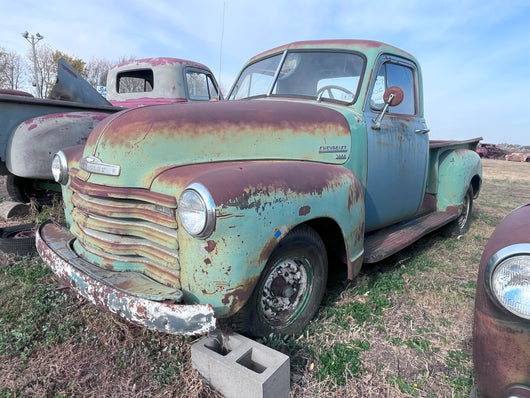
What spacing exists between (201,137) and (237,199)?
0.59 m

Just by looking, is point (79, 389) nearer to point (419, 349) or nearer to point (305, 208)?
point (305, 208)

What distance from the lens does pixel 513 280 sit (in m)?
1.31

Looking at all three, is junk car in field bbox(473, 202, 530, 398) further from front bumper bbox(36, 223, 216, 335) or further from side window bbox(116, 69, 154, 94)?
side window bbox(116, 69, 154, 94)

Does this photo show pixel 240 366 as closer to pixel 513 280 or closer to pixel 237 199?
pixel 237 199

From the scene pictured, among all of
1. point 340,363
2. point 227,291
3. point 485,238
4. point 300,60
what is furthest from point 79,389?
point 485,238

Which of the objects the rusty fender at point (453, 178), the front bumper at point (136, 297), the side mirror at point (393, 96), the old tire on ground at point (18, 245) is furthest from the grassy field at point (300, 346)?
the side mirror at point (393, 96)

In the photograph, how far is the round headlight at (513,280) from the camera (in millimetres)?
1284

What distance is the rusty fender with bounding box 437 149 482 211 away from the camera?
171 inches

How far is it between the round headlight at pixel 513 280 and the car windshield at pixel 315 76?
2034 mm

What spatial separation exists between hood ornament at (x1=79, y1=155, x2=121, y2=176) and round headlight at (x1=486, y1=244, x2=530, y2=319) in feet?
6.02

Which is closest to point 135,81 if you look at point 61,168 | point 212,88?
point 212,88

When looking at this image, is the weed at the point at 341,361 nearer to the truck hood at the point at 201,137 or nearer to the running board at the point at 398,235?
the running board at the point at 398,235

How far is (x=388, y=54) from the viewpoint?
3352 millimetres

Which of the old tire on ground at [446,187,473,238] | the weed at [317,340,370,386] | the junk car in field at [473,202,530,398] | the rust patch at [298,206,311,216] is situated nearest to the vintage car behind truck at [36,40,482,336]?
the rust patch at [298,206,311,216]
